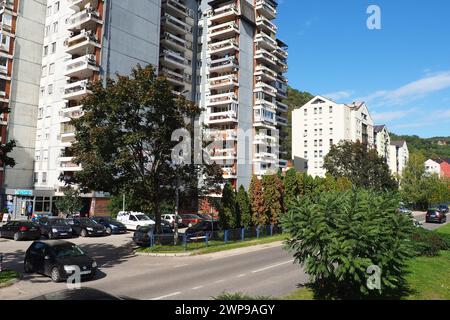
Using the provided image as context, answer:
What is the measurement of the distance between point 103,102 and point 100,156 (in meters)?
3.21

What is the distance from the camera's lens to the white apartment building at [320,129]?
87.6 metres

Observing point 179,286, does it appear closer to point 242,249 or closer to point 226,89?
point 242,249

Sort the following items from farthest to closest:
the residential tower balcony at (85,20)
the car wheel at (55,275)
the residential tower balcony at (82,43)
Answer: the residential tower balcony at (85,20), the residential tower balcony at (82,43), the car wheel at (55,275)

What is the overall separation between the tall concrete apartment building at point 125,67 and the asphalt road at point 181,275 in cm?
2054

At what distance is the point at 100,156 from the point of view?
2238 centimetres

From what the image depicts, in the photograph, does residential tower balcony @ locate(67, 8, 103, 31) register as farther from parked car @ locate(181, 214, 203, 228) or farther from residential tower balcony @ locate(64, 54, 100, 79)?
parked car @ locate(181, 214, 203, 228)

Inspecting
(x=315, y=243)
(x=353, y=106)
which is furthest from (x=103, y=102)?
(x=353, y=106)

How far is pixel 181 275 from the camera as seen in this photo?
55.8 feet

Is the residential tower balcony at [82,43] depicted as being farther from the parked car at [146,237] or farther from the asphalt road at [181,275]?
the parked car at [146,237]

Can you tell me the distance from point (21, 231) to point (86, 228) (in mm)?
4903

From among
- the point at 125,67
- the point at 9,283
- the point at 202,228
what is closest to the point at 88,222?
the point at 202,228

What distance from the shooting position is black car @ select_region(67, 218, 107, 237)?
3144 centimetres

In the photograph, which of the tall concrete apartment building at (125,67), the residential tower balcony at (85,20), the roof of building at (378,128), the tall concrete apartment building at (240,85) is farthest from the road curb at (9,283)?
the roof of building at (378,128)
